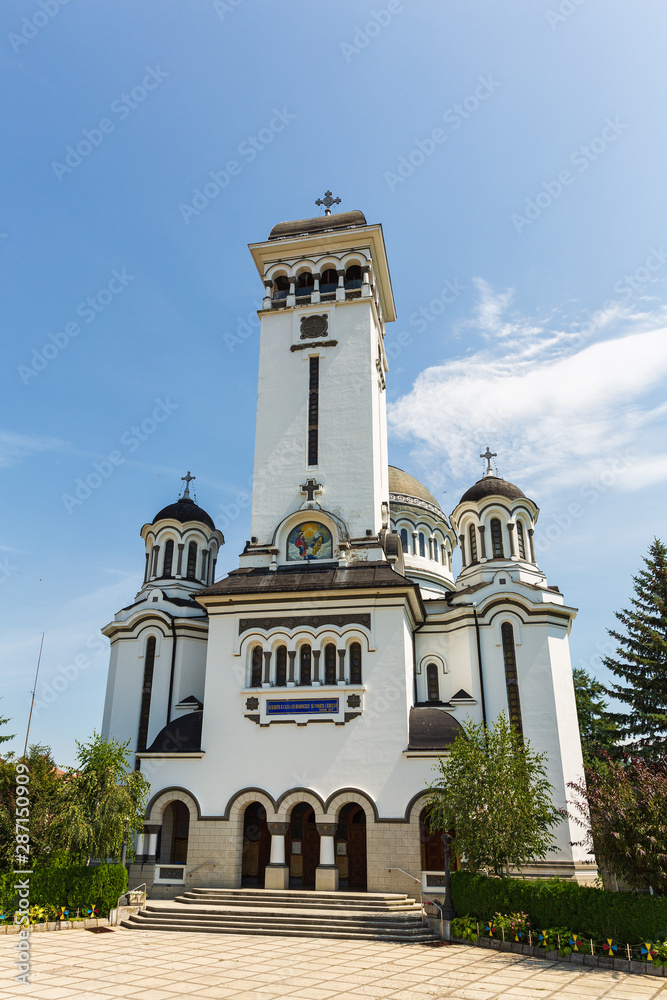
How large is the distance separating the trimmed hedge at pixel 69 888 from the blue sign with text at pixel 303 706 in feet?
17.6

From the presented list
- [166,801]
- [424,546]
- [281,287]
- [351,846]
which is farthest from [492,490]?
[166,801]

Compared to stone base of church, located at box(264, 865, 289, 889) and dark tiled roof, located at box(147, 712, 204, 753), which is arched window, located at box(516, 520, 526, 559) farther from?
stone base of church, located at box(264, 865, 289, 889)

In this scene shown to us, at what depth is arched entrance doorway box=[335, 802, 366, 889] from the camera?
19.8 metres

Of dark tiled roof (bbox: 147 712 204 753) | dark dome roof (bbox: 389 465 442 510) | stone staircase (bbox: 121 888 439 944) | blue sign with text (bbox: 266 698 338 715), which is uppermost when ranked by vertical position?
dark dome roof (bbox: 389 465 442 510)

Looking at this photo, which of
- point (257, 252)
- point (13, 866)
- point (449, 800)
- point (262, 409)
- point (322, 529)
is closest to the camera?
point (449, 800)

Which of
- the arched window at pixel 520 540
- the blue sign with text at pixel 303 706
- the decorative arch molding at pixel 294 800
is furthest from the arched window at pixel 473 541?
the decorative arch molding at pixel 294 800

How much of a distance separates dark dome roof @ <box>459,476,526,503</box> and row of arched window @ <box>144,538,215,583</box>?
10.0 metres

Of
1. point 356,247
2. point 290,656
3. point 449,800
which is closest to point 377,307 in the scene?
point 356,247

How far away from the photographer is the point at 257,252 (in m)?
26.8

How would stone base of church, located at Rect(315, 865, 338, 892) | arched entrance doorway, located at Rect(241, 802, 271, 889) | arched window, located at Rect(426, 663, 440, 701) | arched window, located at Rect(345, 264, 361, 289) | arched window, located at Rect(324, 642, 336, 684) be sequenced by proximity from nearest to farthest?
stone base of church, located at Rect(315, 865, 338, 892), arched window, located at Rect(324, 642, 336, 684), arched entrance doorway, located at Rect(241, 802, 271, 889), arched window, located at Rect(426, 663, 440, 701), arched window, located at Rect(345, 264, 361, 289)

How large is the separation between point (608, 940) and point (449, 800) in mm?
4017

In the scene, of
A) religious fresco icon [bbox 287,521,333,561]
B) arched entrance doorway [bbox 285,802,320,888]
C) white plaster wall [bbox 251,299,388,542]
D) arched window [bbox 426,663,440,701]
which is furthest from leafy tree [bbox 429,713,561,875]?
white plaster wall [bbox 251,299,388,542]

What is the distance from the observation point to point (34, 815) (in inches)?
688

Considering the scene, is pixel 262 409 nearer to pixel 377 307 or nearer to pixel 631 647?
pixel 377 307
